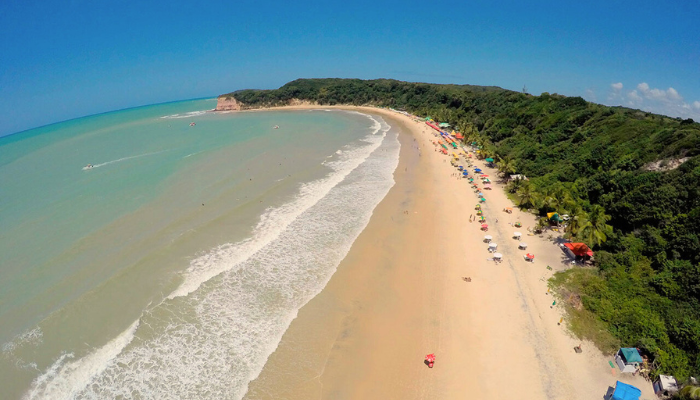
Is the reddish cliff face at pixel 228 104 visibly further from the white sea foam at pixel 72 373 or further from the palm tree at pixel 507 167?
the white sea foam at pixel 72 373

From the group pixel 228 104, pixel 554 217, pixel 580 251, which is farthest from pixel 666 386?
pixel 228 104

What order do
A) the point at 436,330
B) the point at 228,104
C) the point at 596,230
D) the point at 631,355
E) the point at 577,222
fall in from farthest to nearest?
the point at 228,104 → the point at 577,222 → the point at 596,230 → the point at 436,330 → the point at 631,355

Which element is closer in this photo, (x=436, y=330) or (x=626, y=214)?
(x=436, y=330)

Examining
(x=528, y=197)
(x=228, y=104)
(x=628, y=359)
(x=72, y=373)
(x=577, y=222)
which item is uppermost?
(x=228, y=104)

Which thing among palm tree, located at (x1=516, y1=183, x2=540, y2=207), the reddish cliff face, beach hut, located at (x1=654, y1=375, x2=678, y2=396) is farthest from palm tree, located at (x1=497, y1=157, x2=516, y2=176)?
the reddish cliff face

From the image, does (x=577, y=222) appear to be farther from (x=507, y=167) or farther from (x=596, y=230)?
(x=507, y=167)

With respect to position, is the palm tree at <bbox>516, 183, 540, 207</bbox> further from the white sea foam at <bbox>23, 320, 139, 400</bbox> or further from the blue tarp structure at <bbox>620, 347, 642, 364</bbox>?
the white sea foam at <bbox>23, 320, 139, 400</bbox>

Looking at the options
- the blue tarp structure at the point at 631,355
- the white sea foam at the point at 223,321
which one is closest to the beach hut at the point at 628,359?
the blue tarp structure at the point at 631,355
